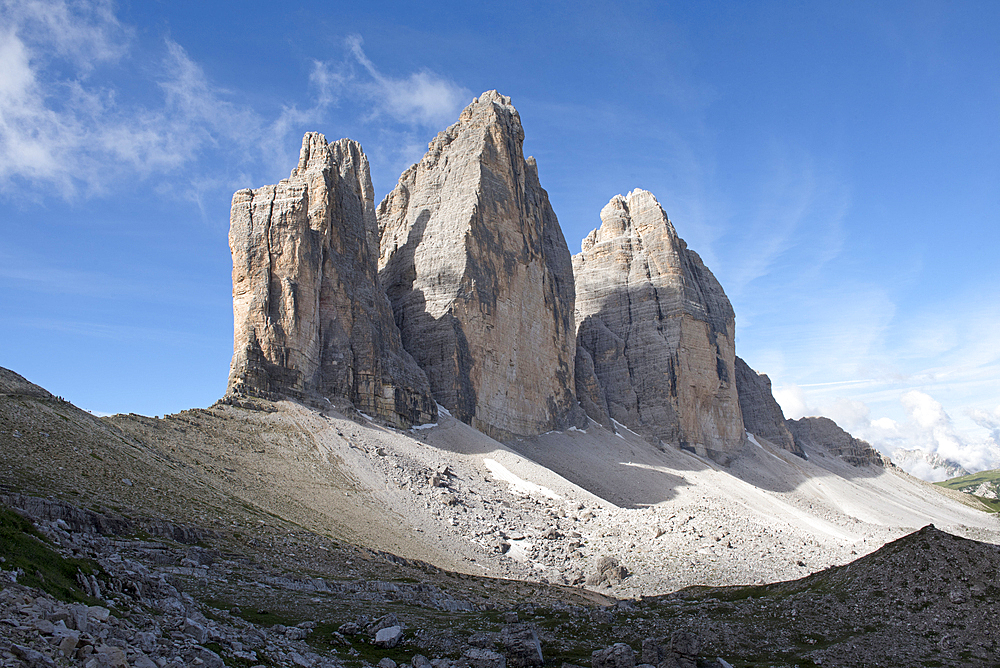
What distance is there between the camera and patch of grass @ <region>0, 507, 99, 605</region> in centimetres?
1326

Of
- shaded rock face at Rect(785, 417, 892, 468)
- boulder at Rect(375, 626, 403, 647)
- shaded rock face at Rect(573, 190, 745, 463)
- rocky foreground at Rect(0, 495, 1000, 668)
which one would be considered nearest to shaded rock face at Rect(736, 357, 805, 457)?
shaded rock face at Rect(785, 417, 892, 468)

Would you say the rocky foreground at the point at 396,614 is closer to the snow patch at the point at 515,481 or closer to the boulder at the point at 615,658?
the boulder at the point at 615,658

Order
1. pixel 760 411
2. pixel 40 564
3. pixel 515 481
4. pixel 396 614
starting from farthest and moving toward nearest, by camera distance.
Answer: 1. pixel 760 411
2. pixel 515 481
3. pixel 396 614
4. pixel 40 564

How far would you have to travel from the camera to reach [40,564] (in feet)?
46.5

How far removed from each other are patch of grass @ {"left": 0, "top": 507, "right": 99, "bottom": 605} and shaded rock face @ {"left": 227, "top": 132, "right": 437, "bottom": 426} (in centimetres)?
3689

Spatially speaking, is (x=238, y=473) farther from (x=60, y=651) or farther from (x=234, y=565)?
(x=60, y=651)

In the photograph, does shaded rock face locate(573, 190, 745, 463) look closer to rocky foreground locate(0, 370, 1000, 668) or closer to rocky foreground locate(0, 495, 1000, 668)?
rocky foreground locate(0, 370, 1000, 668)

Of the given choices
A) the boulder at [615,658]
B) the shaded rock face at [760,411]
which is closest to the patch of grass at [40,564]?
the boulder at [615,658]

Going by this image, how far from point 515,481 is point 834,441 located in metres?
102

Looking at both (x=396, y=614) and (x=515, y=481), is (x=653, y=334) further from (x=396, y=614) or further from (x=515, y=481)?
(x=396, y=614)

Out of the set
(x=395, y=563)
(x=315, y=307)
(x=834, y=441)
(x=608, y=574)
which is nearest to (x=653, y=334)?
(x=834, y=441)

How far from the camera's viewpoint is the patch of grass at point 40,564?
13258 mm

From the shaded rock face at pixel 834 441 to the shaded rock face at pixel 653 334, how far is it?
3115 centimetres

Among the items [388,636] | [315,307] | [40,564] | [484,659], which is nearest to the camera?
[40,564]
